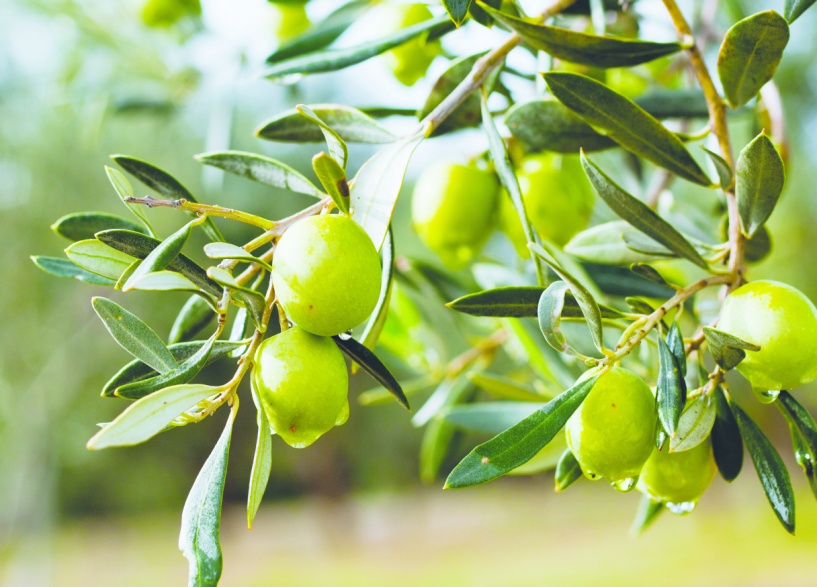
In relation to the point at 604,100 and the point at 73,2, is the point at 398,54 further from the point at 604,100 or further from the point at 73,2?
the point at 73,2

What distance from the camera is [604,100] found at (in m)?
0.54

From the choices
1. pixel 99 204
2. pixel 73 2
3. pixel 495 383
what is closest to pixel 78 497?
pixel 99 204

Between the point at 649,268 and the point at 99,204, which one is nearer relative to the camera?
the point at 649,268

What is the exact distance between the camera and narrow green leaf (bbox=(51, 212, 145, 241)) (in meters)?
0.54

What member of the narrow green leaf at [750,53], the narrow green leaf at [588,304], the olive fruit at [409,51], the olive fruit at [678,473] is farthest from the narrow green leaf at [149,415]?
the olive fruit at [409,51]

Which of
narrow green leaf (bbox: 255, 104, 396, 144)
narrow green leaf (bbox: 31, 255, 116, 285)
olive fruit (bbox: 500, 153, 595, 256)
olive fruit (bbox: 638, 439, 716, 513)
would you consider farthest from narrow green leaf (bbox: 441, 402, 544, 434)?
narrow green leaf (bbox: 31, 255, 116, 285)

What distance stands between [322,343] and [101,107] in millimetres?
1458

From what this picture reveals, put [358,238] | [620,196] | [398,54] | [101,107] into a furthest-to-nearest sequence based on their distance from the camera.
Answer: [101,107]
[398,54]
[620,196]
[358,238]

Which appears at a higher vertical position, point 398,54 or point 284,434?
point 398,54

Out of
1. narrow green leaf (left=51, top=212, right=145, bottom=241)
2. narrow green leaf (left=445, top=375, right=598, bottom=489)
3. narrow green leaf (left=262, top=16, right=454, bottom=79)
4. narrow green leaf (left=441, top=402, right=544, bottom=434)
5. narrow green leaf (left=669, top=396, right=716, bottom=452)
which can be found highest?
narrow green leaf (left=262, top=16, right=454, bottom=79)

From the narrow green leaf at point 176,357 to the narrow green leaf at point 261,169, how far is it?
0.44ft

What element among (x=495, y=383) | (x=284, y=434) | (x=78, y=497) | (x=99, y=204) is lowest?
(x=78, y=497)

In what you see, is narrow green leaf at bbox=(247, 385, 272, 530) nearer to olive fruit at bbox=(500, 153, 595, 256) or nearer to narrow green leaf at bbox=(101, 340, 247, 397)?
narrow green leaf at bbox=(101, 340, 247, 397)

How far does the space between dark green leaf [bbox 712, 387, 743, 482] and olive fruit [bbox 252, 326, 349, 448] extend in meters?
0.30
